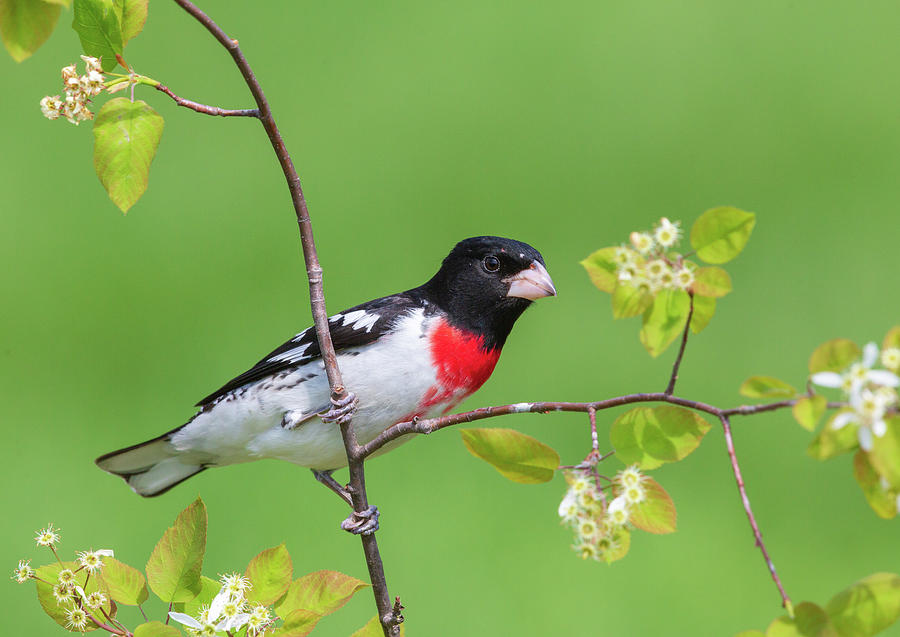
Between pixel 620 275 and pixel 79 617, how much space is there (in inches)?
33.3

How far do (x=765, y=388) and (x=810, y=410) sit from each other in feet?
0.18

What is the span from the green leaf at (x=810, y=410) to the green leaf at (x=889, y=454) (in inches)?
2.1

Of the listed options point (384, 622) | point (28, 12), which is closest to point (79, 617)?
point (384, 622)

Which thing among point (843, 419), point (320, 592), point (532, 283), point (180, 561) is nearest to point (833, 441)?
point (843, 419)

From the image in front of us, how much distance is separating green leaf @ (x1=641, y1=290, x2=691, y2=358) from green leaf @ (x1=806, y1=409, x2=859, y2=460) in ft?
0.93

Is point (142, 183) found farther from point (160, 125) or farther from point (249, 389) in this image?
point (249, 389)

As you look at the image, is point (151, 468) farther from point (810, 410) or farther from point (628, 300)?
point (810, 410)

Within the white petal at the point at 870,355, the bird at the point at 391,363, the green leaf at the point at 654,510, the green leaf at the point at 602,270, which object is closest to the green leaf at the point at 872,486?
the white petal at the point at 870,355

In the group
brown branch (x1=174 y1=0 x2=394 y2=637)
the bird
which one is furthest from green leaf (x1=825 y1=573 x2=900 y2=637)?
the bird

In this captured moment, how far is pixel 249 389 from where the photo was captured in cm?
231

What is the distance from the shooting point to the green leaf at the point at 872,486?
2.85 ft

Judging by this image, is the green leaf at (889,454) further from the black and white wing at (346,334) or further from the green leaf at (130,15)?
the black and white wing at (346,334)

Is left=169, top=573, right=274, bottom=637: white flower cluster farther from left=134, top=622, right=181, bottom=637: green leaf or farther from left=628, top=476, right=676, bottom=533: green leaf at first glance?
left=628, top=476, right=676, bottom=533: green leaf

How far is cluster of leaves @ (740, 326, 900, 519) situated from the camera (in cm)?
81
